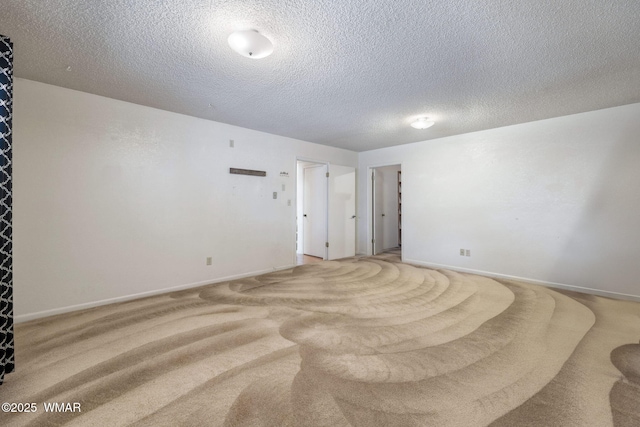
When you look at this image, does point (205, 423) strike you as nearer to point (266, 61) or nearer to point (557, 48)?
point (266, 61)

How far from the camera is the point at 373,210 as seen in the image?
633 cm

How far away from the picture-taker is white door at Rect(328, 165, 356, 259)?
19.1ft

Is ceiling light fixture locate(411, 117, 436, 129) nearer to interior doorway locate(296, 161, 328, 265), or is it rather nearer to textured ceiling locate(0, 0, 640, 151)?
textured ceiling locate(0, 0, 640, 151)

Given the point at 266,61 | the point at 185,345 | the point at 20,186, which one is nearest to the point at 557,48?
the point at 266,61

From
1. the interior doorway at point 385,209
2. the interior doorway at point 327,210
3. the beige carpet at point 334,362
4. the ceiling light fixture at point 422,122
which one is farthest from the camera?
the interior doorway at point 385,209

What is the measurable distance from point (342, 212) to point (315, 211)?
636 millimetres

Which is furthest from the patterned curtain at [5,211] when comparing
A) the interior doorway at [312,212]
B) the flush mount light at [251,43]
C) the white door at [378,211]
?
the white door at [378,211]

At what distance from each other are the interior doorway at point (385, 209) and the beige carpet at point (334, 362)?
3.27 m

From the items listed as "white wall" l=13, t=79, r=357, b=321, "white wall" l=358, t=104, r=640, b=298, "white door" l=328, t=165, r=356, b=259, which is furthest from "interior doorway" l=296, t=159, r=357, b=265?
"white wall" l=13, t=79, r=357, b=321

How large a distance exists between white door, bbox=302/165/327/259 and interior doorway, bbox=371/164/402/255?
1283 millimetres

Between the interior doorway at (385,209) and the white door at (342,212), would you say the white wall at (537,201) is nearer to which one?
the interior doorway at (385,209)

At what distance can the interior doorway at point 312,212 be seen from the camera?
19.2 feet

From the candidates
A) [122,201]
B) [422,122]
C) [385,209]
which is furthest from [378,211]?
[122,201]

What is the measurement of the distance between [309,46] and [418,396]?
2639mm
